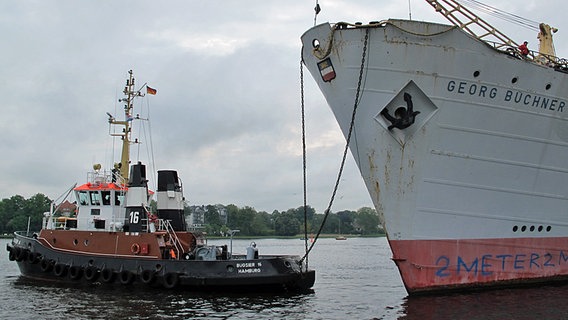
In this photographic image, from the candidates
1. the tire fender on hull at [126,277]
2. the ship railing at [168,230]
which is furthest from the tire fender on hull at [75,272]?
the ship railing at [168,230]

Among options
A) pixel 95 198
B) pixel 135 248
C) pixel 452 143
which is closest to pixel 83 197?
pixel 95 198

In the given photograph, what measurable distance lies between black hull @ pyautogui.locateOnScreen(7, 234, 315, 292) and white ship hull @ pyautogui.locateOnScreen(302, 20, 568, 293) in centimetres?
462

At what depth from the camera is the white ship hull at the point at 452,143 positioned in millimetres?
13656

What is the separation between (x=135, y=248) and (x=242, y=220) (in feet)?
265

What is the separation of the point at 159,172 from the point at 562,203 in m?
14.7

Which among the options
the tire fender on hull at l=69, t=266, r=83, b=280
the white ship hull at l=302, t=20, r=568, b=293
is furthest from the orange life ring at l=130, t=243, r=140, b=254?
the white ship hull at l=302, t=20, r=568, b=293

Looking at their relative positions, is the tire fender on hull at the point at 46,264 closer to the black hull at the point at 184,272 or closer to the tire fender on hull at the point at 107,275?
the black hull at the point at 184,272

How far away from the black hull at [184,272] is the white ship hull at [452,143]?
4.62 meters

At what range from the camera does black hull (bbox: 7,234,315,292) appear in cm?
1742

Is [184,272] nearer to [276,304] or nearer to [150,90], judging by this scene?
[276,304]

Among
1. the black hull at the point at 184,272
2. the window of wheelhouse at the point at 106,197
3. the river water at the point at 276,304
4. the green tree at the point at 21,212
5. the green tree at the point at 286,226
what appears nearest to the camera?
the river water at the point at 276,304

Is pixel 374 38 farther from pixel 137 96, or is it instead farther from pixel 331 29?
pixel 137 96

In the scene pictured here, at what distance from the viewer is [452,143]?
45.2 ft

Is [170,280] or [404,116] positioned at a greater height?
[404,116]
